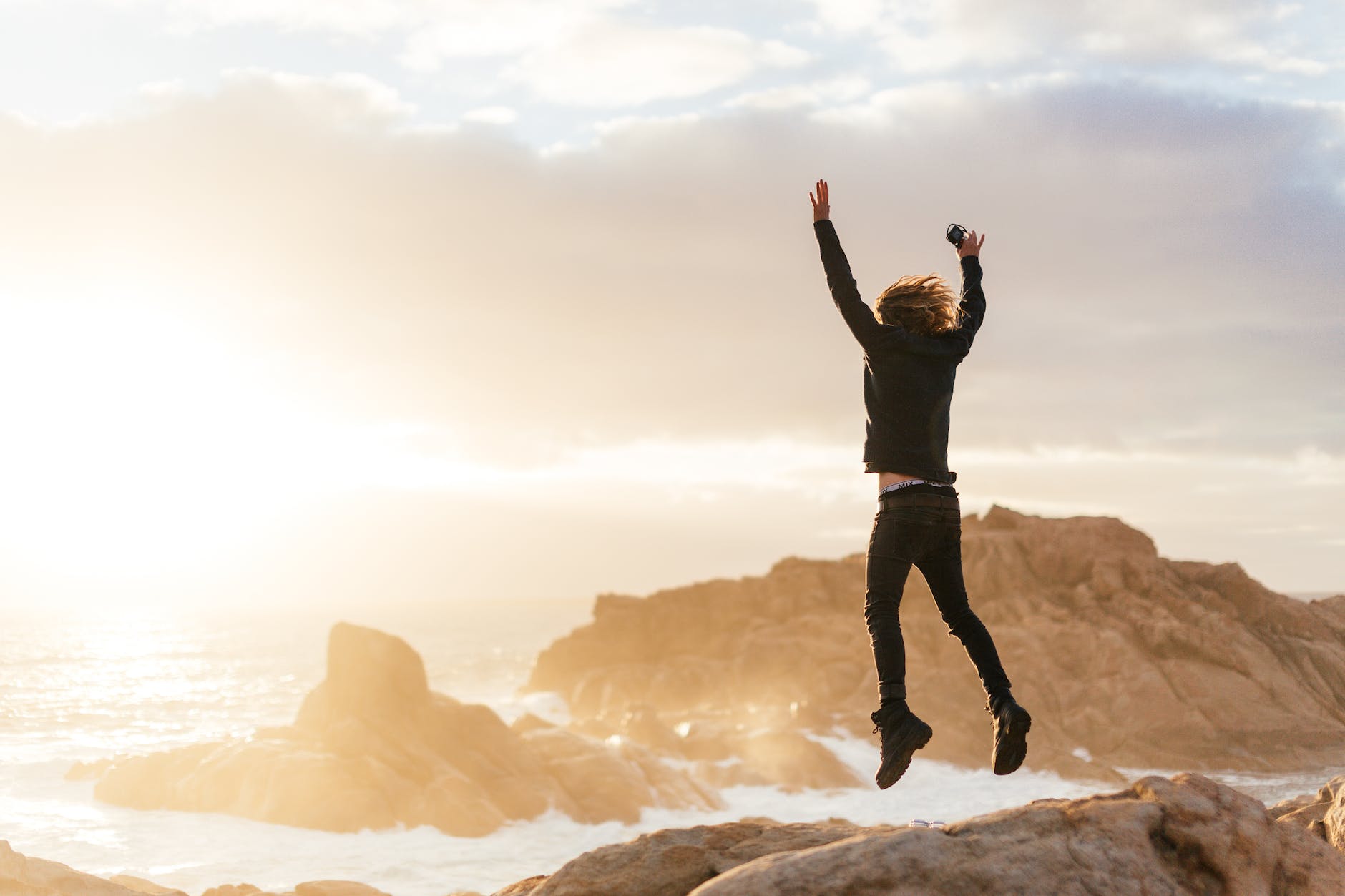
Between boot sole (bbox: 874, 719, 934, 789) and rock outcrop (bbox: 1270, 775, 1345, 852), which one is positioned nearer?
boot sole (bbox: 874, 719, 934, 789)

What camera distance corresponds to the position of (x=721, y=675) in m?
53.4

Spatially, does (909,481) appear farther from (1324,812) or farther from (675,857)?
(1324,812)

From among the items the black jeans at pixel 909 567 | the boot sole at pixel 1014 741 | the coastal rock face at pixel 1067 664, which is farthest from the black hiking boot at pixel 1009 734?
the coastal rock face at pixel 1067 664

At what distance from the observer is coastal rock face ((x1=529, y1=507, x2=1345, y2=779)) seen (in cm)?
4153

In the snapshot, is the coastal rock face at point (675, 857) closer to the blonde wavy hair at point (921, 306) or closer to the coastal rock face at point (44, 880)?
the blonde wavy hair at point (921, 306)

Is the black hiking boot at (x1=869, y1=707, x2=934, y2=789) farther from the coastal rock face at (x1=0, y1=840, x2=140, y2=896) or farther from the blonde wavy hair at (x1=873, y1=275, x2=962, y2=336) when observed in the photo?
the coastal rock face at (x1=0, y1=840, x2=140, y2=896)

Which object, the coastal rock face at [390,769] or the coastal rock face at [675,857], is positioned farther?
the coastal rock face at [390,769]

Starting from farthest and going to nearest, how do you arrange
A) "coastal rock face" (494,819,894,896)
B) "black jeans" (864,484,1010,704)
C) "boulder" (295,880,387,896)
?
"boulder" (295,880,387,896), "black jeans" (864,484,1010,704), "coastal rock face" (494,819,894,896)

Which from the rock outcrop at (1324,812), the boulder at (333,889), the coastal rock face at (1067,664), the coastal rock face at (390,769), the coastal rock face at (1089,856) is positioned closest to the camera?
the coastal rock face at (1089,856)

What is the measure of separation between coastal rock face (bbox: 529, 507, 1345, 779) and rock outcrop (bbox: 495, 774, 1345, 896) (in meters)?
36.0

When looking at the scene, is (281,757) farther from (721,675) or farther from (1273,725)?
(1273,725)

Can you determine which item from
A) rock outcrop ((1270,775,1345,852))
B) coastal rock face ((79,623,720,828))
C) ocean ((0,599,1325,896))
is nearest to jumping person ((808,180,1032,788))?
rock outcrop ((1270,775,1345,852))

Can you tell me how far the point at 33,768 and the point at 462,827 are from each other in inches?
940

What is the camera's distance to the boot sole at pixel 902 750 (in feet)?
16.3
